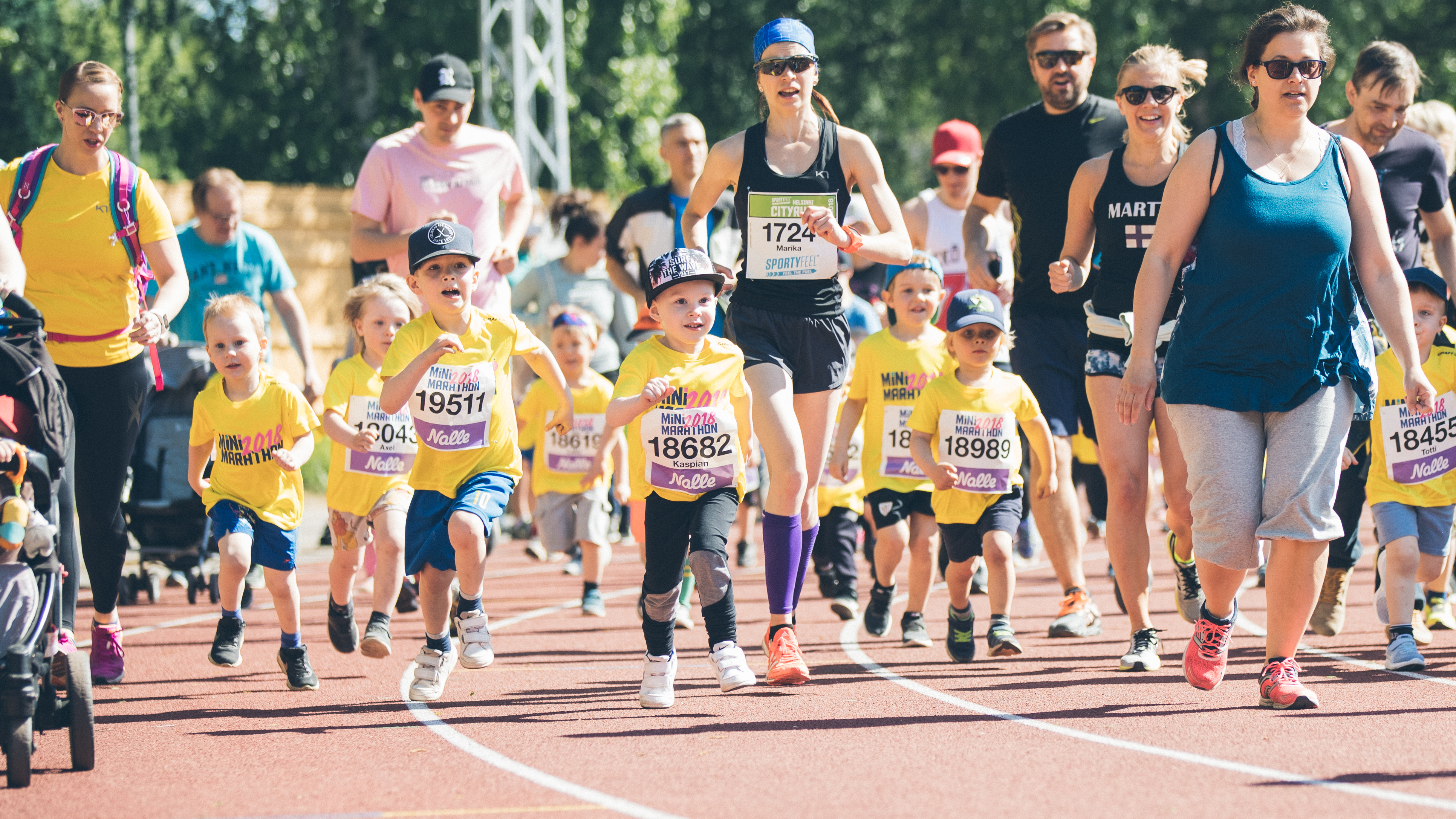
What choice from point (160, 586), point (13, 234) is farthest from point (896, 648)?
point (160, 586)

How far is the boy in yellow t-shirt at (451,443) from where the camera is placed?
654cm

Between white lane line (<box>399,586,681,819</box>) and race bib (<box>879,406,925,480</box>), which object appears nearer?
white lane line (<box>399,586,681,819</box>)

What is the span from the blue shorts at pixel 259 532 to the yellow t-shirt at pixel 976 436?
2745 mm

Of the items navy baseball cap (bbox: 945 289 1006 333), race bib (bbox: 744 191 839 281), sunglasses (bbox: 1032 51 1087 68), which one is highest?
sunglasses (bbox: 1032 51 1087 68)

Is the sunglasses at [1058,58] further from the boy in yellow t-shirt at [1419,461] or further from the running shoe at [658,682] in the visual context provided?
the running shoe at [658,682]

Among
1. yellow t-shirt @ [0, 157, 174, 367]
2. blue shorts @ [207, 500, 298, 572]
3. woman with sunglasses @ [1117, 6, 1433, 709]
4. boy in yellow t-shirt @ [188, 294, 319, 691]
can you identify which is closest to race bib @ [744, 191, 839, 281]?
woman with sunglasses @ [1117, 6, 1433, 709]

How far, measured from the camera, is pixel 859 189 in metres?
6.79

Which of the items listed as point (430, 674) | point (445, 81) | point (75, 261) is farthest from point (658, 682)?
point (445, 81)

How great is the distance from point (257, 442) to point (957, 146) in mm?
4905

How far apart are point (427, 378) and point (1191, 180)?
2947 mm

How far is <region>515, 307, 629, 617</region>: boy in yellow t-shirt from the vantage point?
9.05 m

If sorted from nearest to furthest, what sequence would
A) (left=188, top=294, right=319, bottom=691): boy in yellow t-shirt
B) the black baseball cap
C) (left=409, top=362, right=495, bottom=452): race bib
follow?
(left=409, top=362, right=495, bottom=452): race bib, (left=188, top=294, right=319, bottom=691): boy in yellow t-shirt, the black baseball cap

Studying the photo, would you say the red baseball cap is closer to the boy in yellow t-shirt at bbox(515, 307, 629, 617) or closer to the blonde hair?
the boy in yellow t-shirt at bbox(515, 307, 629, 617)

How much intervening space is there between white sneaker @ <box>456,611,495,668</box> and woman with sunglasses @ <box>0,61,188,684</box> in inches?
59.6
